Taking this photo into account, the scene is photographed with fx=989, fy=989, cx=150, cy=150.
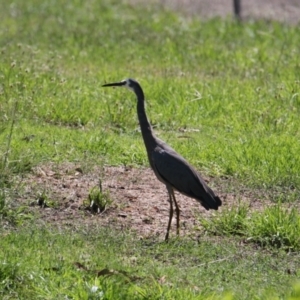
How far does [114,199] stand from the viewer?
8328mm

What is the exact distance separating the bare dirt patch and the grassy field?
0.15 meters

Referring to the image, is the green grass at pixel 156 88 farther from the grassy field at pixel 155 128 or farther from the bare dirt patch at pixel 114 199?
the bare dirt patch at pixel 114 199

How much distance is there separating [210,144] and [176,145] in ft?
1.08

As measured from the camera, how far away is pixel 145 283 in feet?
21.5

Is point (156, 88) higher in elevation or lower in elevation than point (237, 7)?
higher

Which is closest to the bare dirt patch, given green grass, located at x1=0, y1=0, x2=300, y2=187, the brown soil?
the brown soil

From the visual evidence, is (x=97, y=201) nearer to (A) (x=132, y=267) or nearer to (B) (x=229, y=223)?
(B) (x=229, y=223)

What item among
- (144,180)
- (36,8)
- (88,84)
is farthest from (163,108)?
(36,8)

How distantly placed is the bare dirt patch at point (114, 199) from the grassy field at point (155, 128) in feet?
0.50

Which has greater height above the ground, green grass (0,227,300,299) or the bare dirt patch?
green grass (0,227,300,299)

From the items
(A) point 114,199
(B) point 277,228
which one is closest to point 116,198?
(A) point 114,199

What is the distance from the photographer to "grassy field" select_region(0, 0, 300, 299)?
6699 mm

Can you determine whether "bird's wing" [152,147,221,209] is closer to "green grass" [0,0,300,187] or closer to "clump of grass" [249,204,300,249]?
"clump of grass" [249,204,300,249]

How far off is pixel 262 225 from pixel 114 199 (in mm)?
Answer: 1386
